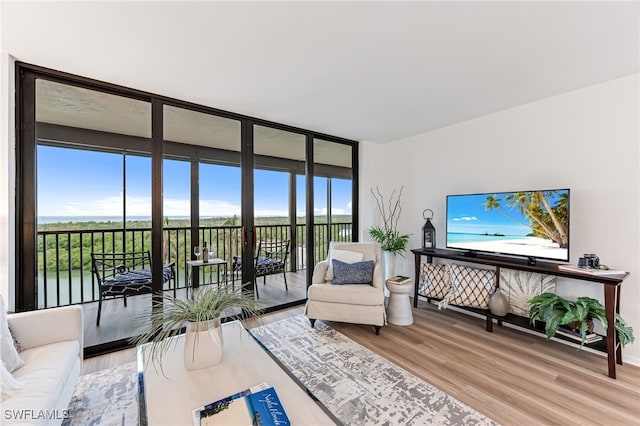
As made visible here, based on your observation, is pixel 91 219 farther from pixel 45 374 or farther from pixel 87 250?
pixel 45 374

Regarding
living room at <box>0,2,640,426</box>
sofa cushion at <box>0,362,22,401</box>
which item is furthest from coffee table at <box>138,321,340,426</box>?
living room at <box>0,2,640,426</box>

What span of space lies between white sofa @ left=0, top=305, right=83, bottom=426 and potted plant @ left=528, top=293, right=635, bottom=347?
10.6 feet

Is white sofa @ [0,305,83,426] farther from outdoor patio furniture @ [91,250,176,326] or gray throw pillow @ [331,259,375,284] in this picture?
gray throw pillow @ [331,259,375,284]

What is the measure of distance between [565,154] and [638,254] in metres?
1.00

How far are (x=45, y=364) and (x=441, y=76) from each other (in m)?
3.22

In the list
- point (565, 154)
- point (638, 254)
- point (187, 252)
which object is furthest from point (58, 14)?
point (638, 254)

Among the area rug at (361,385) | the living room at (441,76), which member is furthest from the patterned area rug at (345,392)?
the living room at (441,76)

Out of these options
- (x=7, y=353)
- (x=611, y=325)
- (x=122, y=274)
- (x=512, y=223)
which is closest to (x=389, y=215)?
(x=512, y=223)

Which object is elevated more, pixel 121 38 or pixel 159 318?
pixel 121 38

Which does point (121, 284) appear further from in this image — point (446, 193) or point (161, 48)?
point (446, 193)

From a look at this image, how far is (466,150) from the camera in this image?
3.34 metres

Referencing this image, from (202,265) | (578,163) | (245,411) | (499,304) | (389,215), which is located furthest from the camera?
(389,215)

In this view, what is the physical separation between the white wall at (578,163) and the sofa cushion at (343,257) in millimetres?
1237

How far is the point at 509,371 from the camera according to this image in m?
2.08
